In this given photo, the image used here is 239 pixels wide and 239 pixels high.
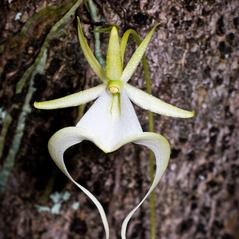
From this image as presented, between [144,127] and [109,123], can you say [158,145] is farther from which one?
[144,127]

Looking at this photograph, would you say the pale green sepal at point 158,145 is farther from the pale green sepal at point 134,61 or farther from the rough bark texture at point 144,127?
the rough bark texture at point 144,127

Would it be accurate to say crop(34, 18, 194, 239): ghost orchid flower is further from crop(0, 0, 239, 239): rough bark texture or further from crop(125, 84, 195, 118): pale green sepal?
crop(0, 0, 239, 239): rough bark texture

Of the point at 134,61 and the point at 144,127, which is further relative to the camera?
the point at 144,127

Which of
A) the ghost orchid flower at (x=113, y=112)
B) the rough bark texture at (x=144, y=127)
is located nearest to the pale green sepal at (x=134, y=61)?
the ghost orchid flower at (x=113, y=112)

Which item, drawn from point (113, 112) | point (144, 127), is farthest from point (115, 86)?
point (144, 127)

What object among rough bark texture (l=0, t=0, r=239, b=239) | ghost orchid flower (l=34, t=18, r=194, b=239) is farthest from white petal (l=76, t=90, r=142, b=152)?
rough bark texture (l=0, t=0, r=239, b=239)

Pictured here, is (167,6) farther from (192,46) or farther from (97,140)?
(97,140)

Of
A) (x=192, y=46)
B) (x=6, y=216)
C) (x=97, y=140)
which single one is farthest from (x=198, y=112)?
(x=6, y=216)
